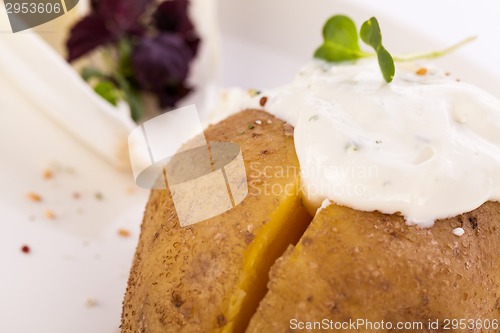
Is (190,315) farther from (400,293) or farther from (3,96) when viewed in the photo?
(3,96)

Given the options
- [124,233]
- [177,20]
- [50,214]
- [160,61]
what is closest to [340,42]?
[124,233]

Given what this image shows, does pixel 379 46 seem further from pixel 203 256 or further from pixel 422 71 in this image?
pixel 203 256

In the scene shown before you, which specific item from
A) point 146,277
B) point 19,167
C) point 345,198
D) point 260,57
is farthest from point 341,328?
point 260,57

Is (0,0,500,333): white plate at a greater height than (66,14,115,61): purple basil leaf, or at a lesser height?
lesser

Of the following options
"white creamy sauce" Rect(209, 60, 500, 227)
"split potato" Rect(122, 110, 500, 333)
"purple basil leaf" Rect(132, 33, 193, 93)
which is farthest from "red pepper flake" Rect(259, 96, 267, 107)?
"purple basil leaf" Rect(132, 33, 193, 93)

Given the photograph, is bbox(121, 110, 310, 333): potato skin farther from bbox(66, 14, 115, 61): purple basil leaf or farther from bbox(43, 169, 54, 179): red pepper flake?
bbox(66, 14, 115, 61): purple basil leaf

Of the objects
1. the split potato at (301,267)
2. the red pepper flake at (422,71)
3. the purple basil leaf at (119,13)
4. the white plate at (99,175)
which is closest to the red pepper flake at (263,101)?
the split potato at (301,267)
